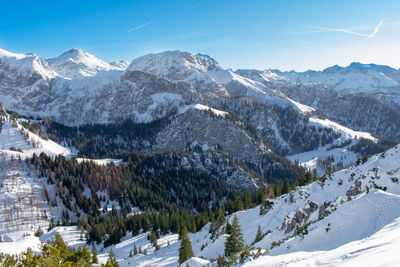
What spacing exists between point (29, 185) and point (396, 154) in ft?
556

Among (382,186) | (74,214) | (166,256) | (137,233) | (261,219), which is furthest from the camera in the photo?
(74,214)

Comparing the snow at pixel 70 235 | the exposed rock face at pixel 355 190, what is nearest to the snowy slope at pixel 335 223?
the exposed rock face at pixel 355 190

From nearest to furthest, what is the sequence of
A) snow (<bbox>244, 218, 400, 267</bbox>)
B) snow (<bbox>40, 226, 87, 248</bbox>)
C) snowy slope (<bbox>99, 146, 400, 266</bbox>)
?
snow (<bbox>244, 218, 400, 267</bbox>), snowy slope (<bbox>99, 146, 400, 266</bbox>), snow (<bbox>40, 226, 87, 248</bbox>)

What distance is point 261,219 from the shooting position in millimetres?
58938

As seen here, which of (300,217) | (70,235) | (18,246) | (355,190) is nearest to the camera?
(300,217)

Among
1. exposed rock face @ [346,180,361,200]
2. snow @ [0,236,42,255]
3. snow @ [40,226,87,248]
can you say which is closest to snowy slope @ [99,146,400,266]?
exposed rock face @ [346,180,361,200]

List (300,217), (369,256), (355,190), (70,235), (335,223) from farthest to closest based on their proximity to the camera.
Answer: (70,235), (355,190), (300,217), (335,223), (369,256)

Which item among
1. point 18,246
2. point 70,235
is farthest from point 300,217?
point 70,235

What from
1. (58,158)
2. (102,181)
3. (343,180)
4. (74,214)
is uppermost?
(343,180)

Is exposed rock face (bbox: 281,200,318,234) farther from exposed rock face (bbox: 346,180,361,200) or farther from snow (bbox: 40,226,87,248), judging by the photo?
snow (bbox: 40,226,87,248)

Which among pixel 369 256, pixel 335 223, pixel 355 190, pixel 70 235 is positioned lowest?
pixel 70 235

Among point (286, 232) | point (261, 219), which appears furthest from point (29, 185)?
point (286, 232)

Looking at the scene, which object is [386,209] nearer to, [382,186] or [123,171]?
[382,186]

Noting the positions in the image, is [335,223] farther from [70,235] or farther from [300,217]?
[70,235]
